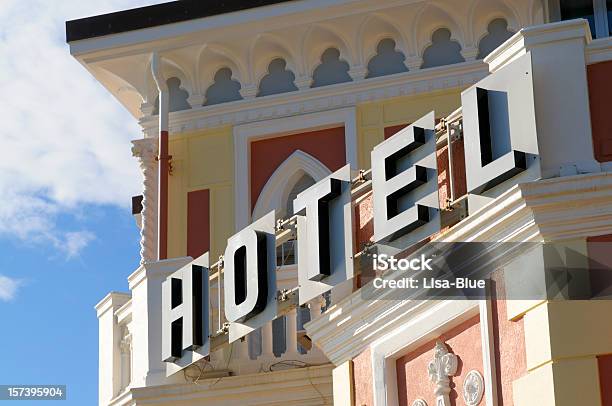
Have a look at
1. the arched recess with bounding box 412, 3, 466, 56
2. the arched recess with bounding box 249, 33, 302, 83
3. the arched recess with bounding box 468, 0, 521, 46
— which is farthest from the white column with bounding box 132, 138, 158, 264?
the arched recess with bounding box 468, 0, 521, 46

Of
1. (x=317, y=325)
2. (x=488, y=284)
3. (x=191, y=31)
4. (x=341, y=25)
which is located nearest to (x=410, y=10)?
(x=341, y=25)

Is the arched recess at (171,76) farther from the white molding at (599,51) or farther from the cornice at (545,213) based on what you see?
the white molding at (599,51)

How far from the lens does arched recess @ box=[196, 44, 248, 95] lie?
2256cm

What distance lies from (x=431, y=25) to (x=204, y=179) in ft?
11.7

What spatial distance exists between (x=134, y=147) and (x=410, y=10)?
13.2 ft

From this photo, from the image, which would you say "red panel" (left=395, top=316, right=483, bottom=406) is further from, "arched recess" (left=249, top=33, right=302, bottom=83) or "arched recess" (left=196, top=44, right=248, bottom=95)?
"arched recess" (left=196, top=44, right=248, bottom=95)

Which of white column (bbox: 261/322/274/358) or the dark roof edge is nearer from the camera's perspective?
white column (bbox: 261/322/274/358)

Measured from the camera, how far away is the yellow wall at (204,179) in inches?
874

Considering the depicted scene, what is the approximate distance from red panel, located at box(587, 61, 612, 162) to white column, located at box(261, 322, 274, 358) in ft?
20.0

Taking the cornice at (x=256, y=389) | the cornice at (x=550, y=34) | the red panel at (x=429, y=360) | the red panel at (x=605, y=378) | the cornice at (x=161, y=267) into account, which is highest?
the cornice at (x=550, y=34)

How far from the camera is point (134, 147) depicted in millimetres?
22531

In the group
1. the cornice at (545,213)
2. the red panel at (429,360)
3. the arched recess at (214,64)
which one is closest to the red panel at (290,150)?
the arched recess at (214,64)

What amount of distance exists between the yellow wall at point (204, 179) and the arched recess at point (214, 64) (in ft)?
2.30

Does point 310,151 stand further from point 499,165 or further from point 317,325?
point 499,165
